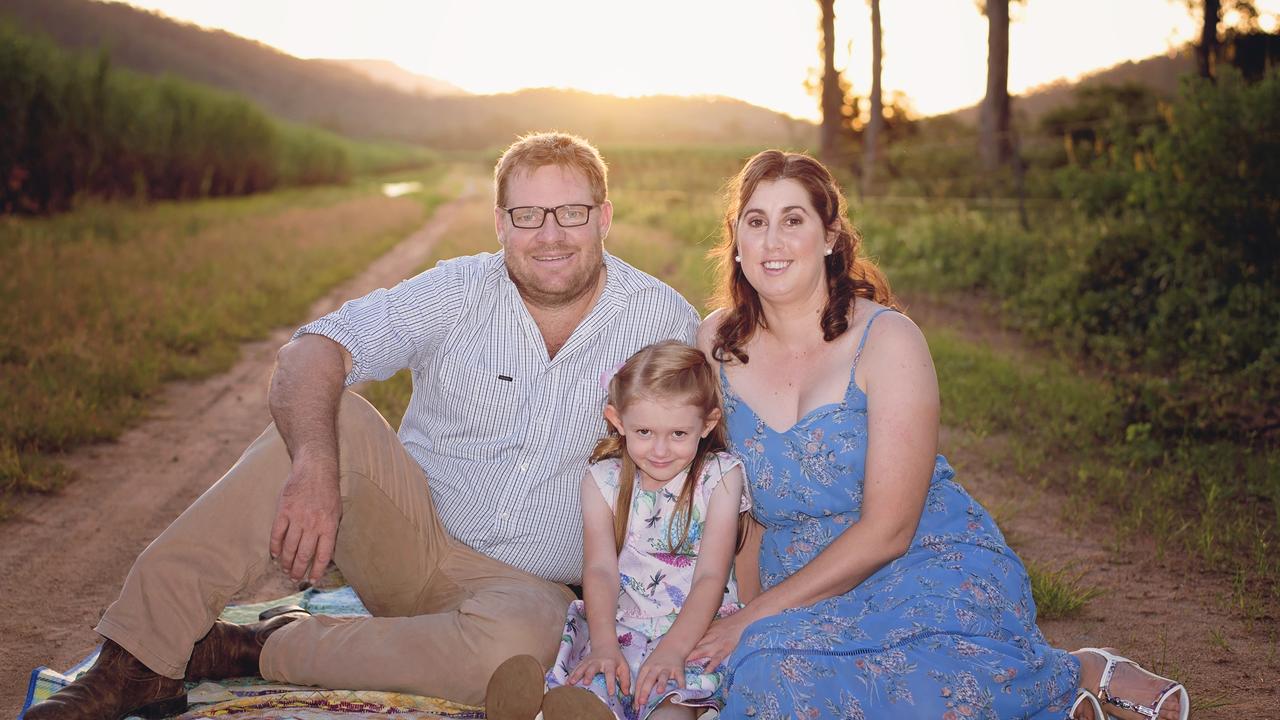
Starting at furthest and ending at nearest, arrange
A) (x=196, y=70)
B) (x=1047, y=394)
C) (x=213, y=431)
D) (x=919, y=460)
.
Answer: (x=196, y=70)
(x=1047, y=394)
(x=213, y=431)
(x=919, y=460)

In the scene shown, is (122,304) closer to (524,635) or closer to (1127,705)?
(524,635)

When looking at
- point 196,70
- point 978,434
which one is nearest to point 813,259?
point 978,434

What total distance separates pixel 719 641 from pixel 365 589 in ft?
3.91

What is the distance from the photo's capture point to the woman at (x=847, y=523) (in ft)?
8.00

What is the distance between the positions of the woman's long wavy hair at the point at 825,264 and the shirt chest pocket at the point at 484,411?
70 centimetres

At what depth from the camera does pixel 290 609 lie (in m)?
3.37

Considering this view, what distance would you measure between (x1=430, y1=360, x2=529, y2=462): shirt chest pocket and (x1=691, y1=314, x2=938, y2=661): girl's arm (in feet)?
3.23

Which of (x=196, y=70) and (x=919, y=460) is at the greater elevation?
(x=196, y=70)

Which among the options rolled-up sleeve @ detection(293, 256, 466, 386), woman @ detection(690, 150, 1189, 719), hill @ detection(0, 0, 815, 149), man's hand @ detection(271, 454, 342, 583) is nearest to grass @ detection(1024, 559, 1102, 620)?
woman @ detection(690, 150, 1189, 719)

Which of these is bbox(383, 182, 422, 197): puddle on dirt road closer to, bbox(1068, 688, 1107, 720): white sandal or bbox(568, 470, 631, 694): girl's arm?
bbox(568, 470, 631, 694): girl's arm

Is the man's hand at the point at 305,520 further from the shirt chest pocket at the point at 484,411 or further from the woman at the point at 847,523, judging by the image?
the woman at the point at 847,523

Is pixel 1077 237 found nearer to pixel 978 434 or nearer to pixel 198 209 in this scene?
pixel 978 434

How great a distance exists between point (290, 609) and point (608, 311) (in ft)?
5.00

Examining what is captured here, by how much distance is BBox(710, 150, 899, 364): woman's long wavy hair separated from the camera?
300 centimetres
